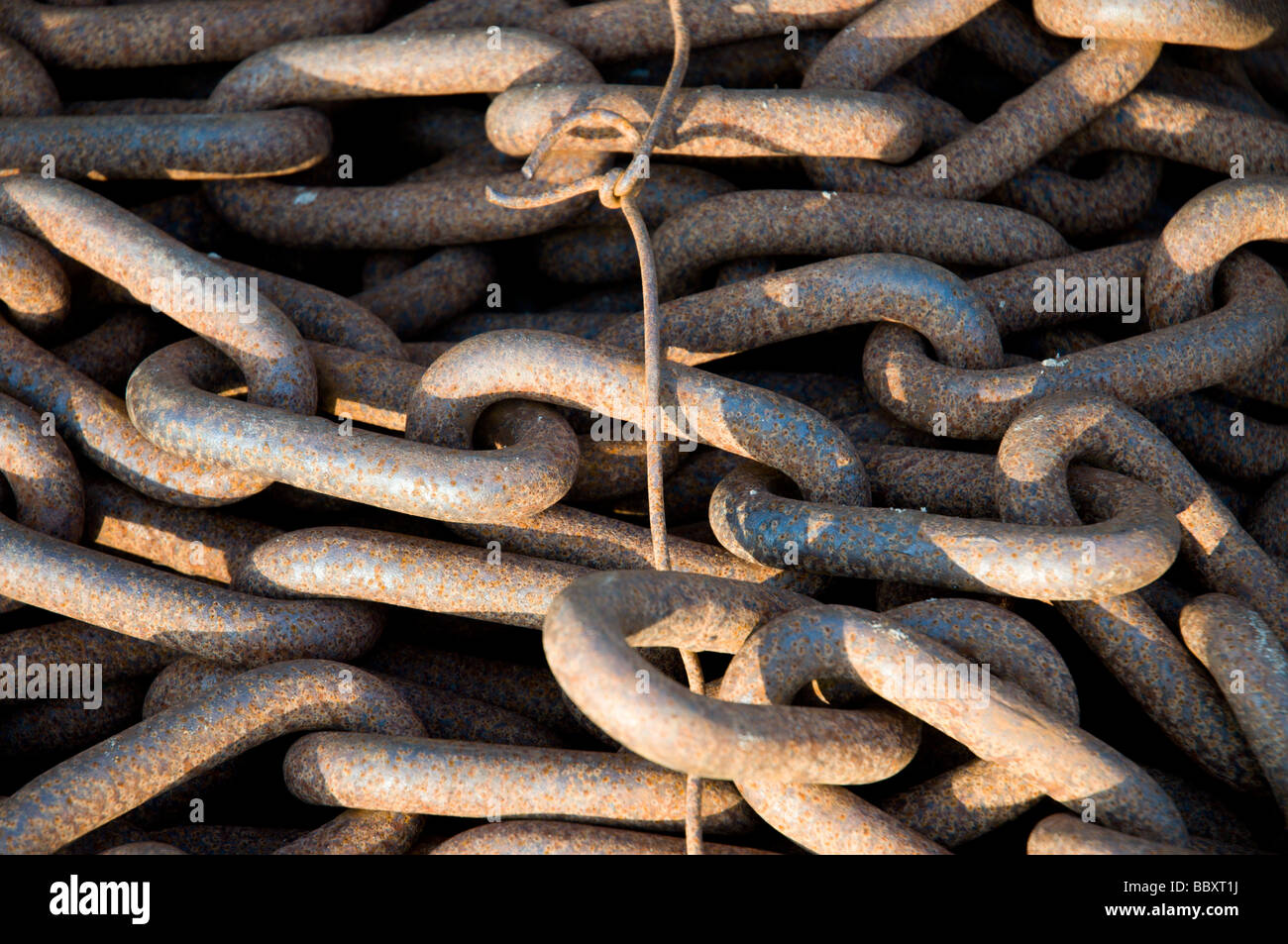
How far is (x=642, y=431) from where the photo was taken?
2109 mm

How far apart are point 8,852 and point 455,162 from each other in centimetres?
165

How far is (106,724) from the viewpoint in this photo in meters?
2.04

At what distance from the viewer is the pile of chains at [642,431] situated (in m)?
1.68

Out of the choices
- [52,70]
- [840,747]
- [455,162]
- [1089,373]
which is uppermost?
[52,70]

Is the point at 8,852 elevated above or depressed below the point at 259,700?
below

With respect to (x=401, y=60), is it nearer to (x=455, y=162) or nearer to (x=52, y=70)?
(x=455, y=162)

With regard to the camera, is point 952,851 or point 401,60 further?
point 401,60

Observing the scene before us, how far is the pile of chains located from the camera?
1679 millimetres

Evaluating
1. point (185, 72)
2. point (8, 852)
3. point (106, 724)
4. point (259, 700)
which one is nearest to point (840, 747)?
point (259, 700)

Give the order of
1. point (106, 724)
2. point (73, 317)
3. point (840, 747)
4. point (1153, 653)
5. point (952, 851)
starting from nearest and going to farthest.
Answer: point (840, 747), point (952, 851), point (1153, 653), point (106, 724), point (73, 317)

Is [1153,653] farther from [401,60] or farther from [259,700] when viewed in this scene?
[401,60]

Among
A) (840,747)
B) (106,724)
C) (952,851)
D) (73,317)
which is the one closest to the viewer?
(840,747)

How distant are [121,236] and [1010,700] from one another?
169cm

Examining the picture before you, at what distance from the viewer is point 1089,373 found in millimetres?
2041
